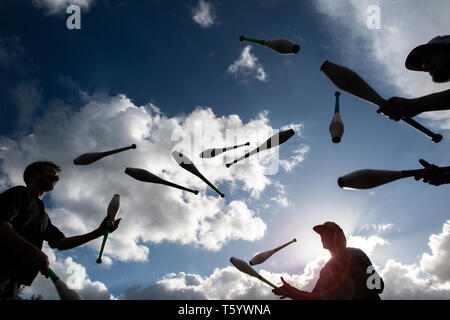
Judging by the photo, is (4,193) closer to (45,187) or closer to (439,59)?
(45,187)

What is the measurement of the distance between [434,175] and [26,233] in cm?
483

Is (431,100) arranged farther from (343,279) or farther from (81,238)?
(81,238)

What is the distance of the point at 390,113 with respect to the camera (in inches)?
125

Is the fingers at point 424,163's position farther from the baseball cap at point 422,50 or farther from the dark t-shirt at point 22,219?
the dark t-shirt at point 22,219

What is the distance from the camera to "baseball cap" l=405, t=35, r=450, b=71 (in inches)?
116

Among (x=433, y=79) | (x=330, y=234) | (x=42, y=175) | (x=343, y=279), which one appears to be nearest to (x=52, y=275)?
(x=42, y=175)

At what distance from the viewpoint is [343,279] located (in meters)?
3.99

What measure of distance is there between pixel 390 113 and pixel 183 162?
4.43 m

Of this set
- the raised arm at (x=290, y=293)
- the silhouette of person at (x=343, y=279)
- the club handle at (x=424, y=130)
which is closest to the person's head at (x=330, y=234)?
the silhouette of person at (x=343, y=279)

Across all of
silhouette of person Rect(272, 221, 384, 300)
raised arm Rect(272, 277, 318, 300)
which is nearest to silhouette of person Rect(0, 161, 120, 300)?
raised arm Rect(272, 277, 318, 300)

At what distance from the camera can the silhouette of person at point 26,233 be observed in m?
2.66

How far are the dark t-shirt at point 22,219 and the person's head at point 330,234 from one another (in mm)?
4344
